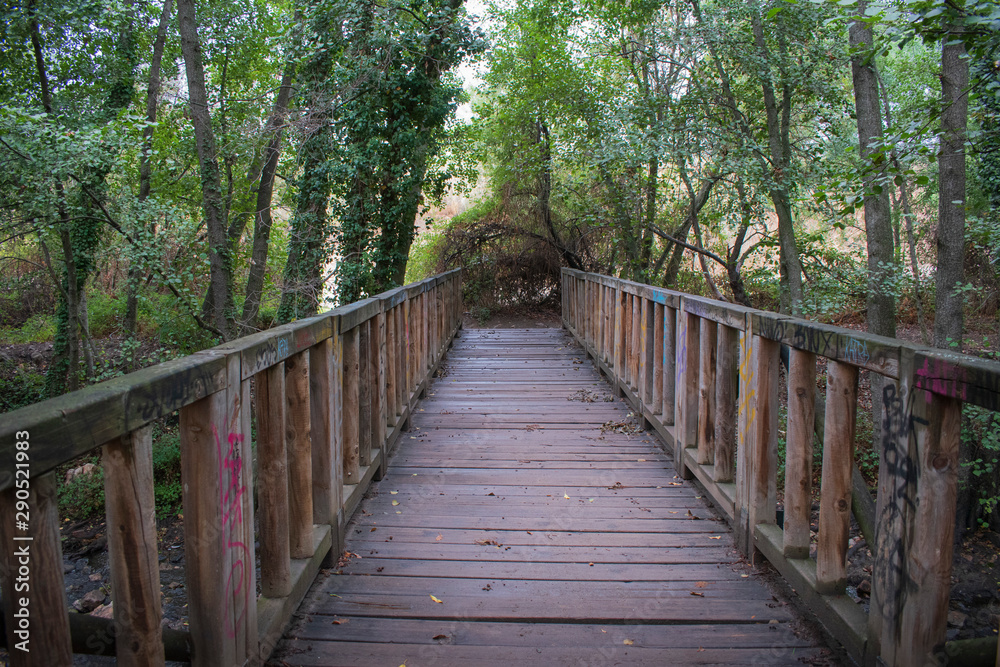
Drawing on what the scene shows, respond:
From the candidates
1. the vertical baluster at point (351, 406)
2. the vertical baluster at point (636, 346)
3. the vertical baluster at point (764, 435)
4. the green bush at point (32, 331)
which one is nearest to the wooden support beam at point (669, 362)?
the vertical baluster at point (636, 346)

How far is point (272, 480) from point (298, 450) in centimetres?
28

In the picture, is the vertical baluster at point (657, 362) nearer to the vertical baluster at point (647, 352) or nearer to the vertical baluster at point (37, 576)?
the vertical baluster at point (647, 352)

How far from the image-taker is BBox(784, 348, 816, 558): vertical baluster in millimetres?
2340

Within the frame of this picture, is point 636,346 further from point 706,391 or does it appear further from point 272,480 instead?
point 272,480

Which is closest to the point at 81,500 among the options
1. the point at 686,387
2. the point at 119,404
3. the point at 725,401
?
the point at 686,387

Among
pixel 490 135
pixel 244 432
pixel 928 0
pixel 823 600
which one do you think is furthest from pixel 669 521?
pixel 490 135

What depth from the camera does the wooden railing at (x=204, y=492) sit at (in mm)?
1093

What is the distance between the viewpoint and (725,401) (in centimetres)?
315

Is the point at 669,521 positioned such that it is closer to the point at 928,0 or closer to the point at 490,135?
the point at 928,0

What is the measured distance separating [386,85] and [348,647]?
8248 mm

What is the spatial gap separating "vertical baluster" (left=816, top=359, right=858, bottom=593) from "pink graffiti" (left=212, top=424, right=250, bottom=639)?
174cm

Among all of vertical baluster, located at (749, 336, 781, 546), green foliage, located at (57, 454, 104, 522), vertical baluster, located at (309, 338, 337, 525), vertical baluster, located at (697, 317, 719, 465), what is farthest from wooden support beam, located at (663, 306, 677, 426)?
green foliage, located at (57, 454, 104, 522)

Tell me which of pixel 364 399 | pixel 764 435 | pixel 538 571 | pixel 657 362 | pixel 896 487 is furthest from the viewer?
pixel 657 362

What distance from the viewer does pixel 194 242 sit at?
862cm
